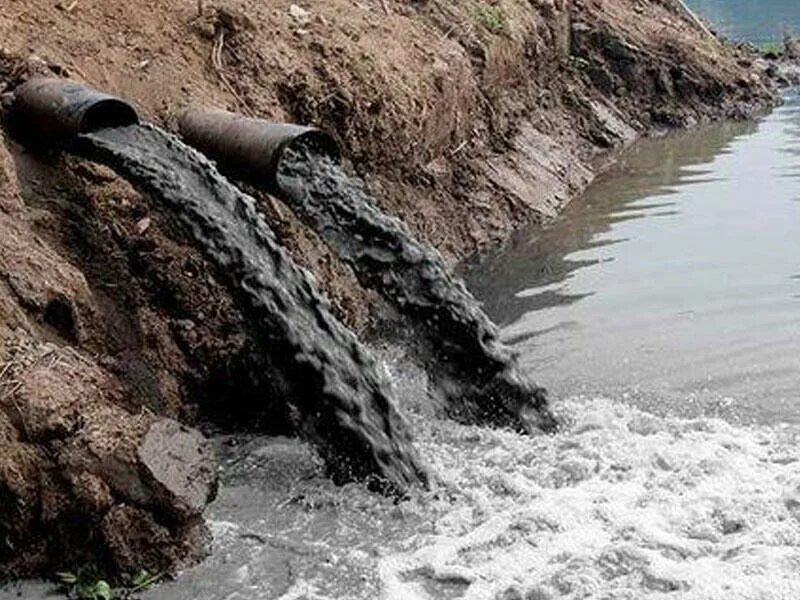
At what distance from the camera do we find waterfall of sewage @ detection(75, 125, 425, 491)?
5.64 m

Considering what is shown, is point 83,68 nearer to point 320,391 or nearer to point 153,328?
point 153,328

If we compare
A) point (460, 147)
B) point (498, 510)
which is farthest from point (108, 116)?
point (460, 147)

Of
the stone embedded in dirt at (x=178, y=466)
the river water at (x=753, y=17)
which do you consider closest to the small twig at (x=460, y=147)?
the stone embedded in dirt at (x=178, y=466)

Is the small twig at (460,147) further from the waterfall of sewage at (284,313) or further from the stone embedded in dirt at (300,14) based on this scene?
the waterfall of sewage at (284,313)

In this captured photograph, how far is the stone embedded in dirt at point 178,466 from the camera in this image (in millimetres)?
4805

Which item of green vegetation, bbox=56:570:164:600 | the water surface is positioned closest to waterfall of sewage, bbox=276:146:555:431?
the water surface

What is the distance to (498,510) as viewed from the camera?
5285 mm

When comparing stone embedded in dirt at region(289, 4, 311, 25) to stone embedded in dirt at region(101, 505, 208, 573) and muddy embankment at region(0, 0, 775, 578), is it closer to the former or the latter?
muddy embankment at region(0, 0, 775, 578)

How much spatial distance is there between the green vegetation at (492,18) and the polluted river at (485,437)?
5276 mm

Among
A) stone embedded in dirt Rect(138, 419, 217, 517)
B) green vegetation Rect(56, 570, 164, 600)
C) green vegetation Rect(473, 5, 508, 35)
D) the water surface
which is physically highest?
green vegetation Rect(473, 5, 508, 35)

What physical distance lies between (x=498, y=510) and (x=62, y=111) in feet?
10.1

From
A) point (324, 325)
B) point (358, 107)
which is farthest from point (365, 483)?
point (358, 107)

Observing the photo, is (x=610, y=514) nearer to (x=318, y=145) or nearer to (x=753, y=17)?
(x=318, y=145)

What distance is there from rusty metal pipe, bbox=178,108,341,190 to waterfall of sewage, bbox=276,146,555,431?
0.40 feet
